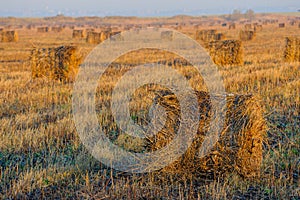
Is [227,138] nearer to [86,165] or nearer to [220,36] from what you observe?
[86,165]

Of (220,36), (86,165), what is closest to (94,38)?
(220,36)

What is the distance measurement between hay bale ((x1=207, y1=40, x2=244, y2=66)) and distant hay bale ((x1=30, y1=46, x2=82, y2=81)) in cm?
509

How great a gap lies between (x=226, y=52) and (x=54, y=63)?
19.2ft

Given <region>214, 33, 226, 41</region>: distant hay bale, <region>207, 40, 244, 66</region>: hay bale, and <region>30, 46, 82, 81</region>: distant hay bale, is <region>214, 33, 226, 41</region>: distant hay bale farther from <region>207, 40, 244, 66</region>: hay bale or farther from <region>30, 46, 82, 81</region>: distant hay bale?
<region>30, 46, 82, 81</region>: distant hay bale

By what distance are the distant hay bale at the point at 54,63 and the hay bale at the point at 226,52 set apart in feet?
16.7

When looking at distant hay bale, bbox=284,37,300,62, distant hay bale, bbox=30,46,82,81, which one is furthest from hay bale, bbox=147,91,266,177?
distant hay bale, bbox=284,37,300,62

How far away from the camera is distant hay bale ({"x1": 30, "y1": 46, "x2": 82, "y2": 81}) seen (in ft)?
36.3

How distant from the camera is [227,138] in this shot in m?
4.40

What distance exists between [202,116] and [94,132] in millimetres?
2162

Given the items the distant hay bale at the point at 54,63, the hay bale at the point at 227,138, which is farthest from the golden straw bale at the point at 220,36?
the hay bale at the point at 227,138

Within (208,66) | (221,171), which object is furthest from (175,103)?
(208,66)

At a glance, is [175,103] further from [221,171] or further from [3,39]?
[3,39]

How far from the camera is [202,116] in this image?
4.43m

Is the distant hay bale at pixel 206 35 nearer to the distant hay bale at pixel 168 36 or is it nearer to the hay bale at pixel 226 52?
the distant hay bale at pixel 168 36
